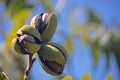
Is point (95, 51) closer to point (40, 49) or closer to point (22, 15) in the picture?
point (22, 15)

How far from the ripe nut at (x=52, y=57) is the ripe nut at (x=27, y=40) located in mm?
51

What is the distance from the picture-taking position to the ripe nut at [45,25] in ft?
7.61

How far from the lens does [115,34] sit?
445cm

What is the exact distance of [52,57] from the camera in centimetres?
221

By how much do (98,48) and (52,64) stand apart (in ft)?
6.75

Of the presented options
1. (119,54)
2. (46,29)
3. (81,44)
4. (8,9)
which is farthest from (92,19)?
(46,29)

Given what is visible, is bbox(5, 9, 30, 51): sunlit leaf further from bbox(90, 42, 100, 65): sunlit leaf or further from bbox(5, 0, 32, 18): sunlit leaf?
bbox(90, 42, 100, 65): sunlit leaf

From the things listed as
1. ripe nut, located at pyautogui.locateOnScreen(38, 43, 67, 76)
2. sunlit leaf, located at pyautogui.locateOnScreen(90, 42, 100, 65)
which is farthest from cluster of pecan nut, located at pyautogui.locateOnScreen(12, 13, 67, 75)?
sunlit leaf, located at pyautogui.locateOnScreen(90, 42, 100, 65)

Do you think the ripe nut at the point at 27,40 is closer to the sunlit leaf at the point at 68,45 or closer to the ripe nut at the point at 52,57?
the ripe nut at the point at 52,57

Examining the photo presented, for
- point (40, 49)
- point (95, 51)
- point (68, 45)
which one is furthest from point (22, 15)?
point (40, 49)

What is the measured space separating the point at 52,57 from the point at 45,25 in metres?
0.23

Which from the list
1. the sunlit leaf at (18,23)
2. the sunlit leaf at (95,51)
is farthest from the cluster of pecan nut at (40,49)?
the sunlit leaf at (95,51)

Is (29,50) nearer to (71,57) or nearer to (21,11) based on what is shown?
(21,11)

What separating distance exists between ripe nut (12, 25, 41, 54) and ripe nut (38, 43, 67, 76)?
0.17ft
